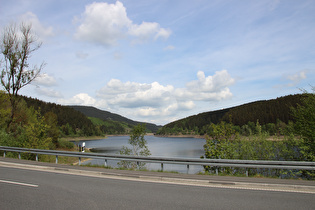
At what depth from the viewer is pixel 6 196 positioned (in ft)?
21.7

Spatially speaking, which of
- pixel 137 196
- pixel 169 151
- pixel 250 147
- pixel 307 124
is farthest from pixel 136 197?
pixel 169 151

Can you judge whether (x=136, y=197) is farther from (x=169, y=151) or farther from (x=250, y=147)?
(x=169, y=151)

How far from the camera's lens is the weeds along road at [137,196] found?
19.0ft

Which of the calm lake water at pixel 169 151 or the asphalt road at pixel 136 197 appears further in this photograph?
the calm lake water at pixel 169 151

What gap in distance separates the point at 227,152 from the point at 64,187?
862cm

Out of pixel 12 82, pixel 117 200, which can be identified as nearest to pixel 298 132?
pixel 117 200

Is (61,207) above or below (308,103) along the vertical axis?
below

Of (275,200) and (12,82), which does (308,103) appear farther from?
(12,82)

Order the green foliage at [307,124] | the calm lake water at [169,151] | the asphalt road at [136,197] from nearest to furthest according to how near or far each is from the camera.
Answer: the asphalt road at [136,197] → the green foliage at [307,124] → the calm lake water at [169,151]

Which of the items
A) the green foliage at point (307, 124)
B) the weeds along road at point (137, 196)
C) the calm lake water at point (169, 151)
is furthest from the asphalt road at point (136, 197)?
the calm lake water at point (169, 151)

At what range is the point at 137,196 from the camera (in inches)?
263

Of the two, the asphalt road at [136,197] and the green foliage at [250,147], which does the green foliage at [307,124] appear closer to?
the green foliage at [250,147]

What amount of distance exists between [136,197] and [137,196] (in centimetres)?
11

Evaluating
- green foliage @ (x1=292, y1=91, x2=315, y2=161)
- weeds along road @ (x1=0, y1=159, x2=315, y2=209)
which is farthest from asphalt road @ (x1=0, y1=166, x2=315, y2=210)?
green foliage @ (x1=292, y1=91, x2=315, y2=161)
